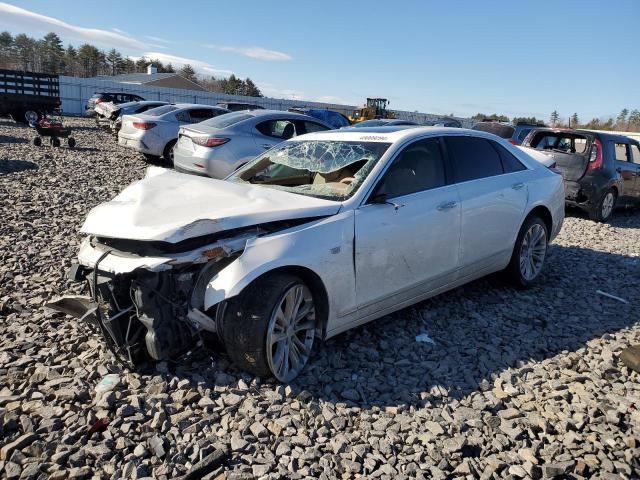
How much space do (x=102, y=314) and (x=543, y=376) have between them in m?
3.02

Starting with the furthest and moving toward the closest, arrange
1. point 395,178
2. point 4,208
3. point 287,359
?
point 4,208
point 395,178
point 287,359

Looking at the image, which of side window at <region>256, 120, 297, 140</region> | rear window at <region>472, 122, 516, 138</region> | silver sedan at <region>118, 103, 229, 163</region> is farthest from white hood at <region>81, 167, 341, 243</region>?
rear window at <region>472, 122, 516, 138</region>

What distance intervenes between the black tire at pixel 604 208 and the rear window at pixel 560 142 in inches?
38.8

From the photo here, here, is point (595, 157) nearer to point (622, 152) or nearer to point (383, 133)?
point (622, 152)

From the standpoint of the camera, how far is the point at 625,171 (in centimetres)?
1008

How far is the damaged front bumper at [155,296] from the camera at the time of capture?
3035 millimetres

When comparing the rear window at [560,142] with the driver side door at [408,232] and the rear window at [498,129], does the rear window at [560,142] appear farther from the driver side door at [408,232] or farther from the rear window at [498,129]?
the rear window at [498,129]

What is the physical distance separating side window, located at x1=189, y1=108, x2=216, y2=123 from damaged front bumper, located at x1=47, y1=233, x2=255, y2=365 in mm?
10771

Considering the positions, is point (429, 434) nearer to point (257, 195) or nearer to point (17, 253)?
point (257, 195)

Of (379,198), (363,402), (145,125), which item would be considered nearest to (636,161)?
(379,198)

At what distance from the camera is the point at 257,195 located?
372cm

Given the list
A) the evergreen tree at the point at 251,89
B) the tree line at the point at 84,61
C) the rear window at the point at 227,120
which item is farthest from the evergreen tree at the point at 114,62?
the rear window at the point at 227,120

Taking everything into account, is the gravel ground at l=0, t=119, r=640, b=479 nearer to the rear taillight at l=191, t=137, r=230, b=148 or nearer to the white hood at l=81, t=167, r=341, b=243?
the white hood at l=81, t=167, r=341, b=243

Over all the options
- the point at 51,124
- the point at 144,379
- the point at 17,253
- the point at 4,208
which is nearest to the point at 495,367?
the point at 144,379
